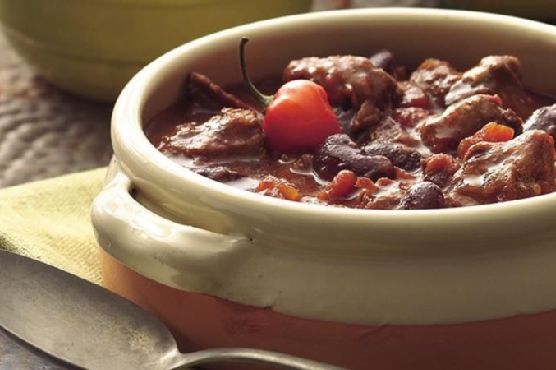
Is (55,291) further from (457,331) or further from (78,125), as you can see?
(78,125)

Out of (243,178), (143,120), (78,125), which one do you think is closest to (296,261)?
(243,178)

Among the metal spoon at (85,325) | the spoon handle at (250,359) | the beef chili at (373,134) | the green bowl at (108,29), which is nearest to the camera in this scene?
the spoon handle at (250,359)

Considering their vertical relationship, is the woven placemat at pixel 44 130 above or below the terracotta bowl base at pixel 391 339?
below

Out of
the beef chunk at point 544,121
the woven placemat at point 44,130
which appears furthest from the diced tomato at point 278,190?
the woven placemat at point 44,130

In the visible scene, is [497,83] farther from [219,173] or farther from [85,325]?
[85,325]

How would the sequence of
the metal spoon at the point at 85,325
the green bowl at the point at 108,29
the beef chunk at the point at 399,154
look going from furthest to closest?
1. the green bowl at the point at 108,29
2. the beef chunk at the point at 399,154
3. the metal spoon at the point at 85,325

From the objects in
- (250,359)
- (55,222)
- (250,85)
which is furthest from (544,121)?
(55,222)

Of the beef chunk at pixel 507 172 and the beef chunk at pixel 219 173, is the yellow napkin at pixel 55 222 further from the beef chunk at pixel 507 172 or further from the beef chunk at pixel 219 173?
the beef chunk at pixel 507 172

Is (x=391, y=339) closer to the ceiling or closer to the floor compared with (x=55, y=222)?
closer to the ceiling
